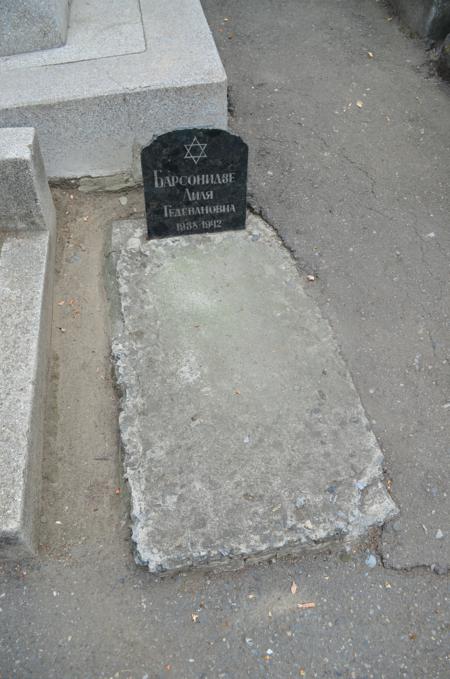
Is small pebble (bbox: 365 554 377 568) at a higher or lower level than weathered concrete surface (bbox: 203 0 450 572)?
lower

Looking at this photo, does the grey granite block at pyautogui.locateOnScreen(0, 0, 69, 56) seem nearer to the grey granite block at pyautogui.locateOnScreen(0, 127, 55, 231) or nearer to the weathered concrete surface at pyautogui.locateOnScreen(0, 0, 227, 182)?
the weathered concrete surface at pyautogui.locateOnScreen(0, 0, 227, 182)

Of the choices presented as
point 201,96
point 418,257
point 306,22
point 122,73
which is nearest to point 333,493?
point 418,257

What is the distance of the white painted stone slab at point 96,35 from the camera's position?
10.5 ft

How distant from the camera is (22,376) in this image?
89.5 inches

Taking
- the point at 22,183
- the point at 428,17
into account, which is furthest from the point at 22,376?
the point at 428,17

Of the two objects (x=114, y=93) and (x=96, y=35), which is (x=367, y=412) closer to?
(x=114, y=93)

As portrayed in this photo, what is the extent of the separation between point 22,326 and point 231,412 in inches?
37.9

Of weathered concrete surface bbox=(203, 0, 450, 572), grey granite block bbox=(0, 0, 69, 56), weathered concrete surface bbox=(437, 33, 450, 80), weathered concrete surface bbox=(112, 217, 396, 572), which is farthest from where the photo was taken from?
weathered concrete surface bbox=(437, 33, 450, 80)

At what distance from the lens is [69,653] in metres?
1.89

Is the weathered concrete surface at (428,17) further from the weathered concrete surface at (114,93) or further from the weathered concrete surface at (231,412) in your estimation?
the weathered concrete surface at (231,412)

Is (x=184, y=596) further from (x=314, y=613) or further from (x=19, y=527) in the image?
(x=19, y=527)

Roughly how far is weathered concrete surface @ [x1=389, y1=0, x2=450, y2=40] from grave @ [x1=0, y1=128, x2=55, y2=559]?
132 inches

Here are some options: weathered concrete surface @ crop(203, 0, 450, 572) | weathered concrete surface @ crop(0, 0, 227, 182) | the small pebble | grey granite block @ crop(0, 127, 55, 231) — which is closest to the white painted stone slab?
weathered concrete surface @ crop(0, 0, 227, 182)

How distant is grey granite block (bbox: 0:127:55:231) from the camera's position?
2633mm
